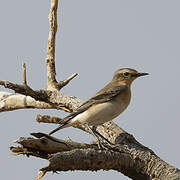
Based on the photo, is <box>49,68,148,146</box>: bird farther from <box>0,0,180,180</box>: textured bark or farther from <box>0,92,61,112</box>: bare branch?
<box>0,92,61,112</box>: bare branch

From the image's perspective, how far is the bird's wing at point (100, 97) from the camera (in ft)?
32.4

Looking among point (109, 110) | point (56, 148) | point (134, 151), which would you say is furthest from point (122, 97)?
point (56, 148)

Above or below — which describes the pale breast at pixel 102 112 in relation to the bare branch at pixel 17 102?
below

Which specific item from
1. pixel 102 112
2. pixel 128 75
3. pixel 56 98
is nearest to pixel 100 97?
pixel 102 112

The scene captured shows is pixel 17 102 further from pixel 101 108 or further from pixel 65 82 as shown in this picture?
pixel 101 108

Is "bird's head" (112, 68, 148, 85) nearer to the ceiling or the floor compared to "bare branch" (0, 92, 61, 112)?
nearer to the ceiling

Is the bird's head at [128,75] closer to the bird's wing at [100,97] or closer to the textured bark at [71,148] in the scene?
the bird's wing at [100,97]

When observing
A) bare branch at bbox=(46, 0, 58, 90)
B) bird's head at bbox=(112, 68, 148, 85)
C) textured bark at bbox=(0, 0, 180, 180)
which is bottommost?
textured bark at bbox=(0, 0, 180, 180)

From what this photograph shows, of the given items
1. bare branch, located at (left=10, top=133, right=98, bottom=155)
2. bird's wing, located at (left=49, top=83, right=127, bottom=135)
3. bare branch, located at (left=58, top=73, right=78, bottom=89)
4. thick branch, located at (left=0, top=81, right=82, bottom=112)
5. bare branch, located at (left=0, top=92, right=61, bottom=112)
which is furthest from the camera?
bare branch, located at (left=0, top=92, right=61, bottom=112)

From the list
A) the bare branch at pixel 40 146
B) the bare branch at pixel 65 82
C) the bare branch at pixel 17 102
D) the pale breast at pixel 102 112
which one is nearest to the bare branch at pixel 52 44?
the bare branch at pixel 65 82

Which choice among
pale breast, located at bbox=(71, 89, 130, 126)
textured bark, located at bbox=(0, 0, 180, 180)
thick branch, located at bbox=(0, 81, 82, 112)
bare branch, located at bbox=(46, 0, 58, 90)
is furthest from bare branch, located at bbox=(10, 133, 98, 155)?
bare branch, located at bbox=(46, 0, 58, 90)

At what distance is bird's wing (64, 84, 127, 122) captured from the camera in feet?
32.4

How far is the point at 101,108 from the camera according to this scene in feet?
31.8

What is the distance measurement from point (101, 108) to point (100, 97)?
0.41 meters
